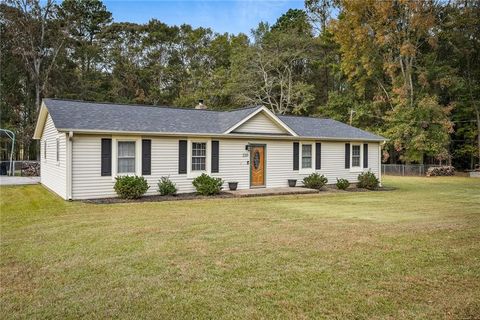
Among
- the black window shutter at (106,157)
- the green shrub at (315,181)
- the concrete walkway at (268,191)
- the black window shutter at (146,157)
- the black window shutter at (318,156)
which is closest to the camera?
the black window shutter at (106,157)

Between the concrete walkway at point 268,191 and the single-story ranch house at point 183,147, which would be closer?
the single-story ranch house at point 183,147

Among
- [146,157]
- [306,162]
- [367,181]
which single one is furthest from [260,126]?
[367,181]

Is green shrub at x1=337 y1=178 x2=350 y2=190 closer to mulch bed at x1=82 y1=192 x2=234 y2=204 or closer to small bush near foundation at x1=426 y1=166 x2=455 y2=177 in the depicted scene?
mulch bed at x1=82 y1=192 x2=234 y2=204

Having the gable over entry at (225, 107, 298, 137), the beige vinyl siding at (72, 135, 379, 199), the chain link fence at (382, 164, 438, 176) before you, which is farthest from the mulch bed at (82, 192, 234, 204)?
the chain link fence at (382, 164, 438, 176)

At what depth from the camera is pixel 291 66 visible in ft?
115

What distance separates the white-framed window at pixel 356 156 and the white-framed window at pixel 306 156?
8.86ft

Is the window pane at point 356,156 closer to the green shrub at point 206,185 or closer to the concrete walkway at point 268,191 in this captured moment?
the concrete walkway at point 268,191

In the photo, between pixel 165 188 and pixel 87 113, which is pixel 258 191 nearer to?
pixel 165 188

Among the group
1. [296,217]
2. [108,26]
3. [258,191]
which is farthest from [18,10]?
[296,217]

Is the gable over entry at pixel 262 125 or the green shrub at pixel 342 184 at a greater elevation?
the gable over entry at pixel 262 125

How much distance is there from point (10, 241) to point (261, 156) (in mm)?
10848

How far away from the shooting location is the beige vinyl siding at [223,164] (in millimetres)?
12547

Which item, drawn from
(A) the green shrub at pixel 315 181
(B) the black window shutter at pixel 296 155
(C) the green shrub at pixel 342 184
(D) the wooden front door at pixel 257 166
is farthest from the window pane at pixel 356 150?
(D) the wooden front door at pixel 257 166

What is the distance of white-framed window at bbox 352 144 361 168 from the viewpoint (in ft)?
62.3
